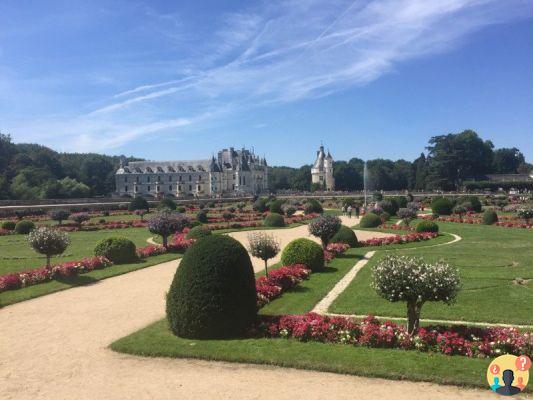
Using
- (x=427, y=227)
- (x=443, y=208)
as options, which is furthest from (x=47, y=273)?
(x=443, y=208)

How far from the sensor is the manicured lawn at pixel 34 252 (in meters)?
20.0

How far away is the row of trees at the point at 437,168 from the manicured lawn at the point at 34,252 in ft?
242

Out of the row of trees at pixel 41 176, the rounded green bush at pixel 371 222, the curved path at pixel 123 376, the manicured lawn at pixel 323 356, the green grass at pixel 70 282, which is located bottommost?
the curved path at pixel 123 376

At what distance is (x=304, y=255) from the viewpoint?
55.1ft

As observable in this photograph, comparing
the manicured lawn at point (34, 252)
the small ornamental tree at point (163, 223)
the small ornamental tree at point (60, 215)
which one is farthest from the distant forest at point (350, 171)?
the small ornamental tree at point (163, 223)

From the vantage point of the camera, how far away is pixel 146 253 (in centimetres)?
2136

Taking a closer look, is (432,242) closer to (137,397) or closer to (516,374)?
(516,374)

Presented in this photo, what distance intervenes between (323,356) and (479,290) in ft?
22.4

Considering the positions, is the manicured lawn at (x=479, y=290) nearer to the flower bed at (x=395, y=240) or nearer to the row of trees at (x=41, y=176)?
the flower bed at (x=395, y=240)

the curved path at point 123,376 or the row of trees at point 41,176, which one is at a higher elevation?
the row of trees at point 41,176

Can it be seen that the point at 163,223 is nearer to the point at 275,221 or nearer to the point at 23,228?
the point at 275,221

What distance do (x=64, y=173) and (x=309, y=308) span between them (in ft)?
306

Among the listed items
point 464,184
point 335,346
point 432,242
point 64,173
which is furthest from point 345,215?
point 64,173

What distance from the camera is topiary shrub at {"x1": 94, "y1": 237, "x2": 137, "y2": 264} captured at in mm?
19531
